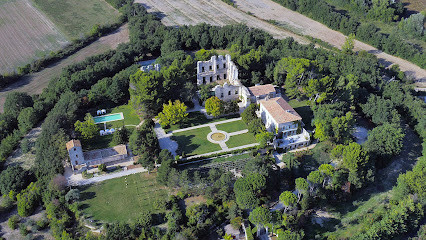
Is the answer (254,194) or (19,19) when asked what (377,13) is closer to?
(254,194)

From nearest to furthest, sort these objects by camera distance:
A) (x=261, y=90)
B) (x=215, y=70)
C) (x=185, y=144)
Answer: (x=185, y=144) < (x=261, y=90) < (x=215, y=70)

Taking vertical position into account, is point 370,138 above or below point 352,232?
above

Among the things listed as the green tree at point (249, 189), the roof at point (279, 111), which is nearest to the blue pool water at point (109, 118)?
the roof at point (279, 111)

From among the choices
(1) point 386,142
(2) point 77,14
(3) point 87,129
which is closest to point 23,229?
(3) point 87,129

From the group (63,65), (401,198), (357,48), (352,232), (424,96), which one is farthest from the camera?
(357,48)

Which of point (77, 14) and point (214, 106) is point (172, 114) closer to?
point (214, 106)

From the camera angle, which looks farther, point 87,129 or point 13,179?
point 87,129

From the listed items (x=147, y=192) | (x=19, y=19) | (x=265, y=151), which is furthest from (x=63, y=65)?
(x=265, y=151)
